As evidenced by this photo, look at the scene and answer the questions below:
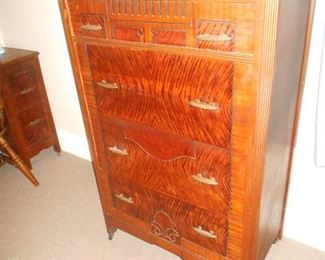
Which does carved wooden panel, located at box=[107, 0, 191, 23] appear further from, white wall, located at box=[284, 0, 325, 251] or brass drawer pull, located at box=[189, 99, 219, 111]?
white wall, located at box=[284, 0, 325, 251]

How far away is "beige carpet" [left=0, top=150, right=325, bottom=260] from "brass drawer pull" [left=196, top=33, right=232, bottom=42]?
3.92 feet

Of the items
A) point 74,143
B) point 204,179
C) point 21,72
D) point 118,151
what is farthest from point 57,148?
point 204,179

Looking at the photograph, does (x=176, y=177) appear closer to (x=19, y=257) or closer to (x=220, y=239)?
(x=220, y=239)

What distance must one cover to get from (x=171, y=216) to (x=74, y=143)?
1.43 metres

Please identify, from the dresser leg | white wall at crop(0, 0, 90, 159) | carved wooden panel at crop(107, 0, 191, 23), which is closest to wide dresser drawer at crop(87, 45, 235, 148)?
carved wooden panel at crop(107, 0, 191, 23)

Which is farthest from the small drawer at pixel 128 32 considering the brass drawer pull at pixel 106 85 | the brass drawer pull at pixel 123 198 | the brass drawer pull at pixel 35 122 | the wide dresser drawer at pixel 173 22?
the brass drawer pull at pixel 35 122

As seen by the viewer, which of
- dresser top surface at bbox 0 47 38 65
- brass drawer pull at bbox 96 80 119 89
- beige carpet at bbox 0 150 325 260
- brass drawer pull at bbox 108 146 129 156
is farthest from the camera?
dresser top surface at bbox 0 47 38 65

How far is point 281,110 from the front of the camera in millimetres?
1167

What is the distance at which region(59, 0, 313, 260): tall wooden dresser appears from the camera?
94cm

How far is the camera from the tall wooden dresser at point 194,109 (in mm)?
940

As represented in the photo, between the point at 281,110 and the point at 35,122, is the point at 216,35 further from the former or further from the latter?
the point at 35,122

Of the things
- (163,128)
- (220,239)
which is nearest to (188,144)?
(163,128)

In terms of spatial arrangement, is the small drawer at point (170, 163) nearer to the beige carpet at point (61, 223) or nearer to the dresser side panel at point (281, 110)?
the dresser side panel at point (281, 110)

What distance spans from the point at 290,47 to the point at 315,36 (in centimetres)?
28
